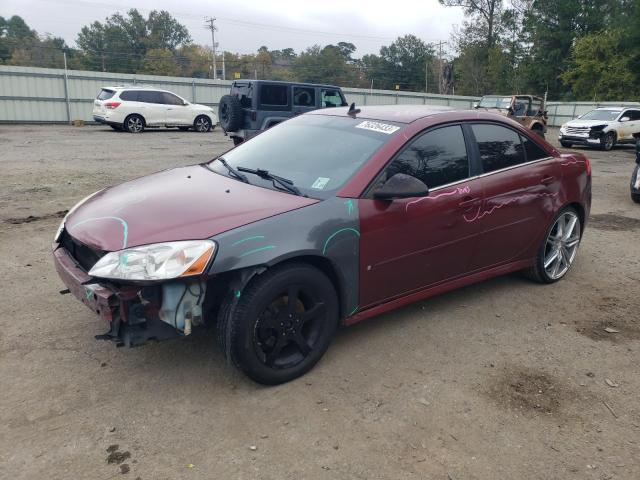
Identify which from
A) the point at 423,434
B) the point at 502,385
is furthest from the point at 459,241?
the point at 423,434

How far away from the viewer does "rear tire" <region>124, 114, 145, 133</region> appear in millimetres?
19156

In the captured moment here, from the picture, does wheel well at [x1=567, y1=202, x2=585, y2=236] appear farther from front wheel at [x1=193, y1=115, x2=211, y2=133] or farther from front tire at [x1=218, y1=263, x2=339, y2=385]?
front wheel at [x1=193, y1=115, x2=211, y2=133]

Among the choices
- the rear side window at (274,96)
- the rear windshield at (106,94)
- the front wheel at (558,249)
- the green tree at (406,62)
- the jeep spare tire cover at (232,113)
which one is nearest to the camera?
the front wheel at (558,249)

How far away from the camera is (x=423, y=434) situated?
2707mm

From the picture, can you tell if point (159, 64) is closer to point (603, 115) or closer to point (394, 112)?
point (603, 115)

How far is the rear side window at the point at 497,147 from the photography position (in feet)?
13.4

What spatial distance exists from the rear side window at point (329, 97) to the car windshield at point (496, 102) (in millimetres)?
9824

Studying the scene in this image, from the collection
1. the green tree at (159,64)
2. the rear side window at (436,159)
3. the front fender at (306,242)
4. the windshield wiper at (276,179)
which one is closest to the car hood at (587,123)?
the rear side window at (436,159)

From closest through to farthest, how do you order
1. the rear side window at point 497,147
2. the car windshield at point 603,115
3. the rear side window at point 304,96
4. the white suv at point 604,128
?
the rear side window at point 497,147, the rear side window at point 304,96, the white suv at point 604,128, the car windshield at point 603,115

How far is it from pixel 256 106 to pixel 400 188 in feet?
33.6

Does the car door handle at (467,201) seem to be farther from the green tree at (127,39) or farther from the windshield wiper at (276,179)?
the green tree at (127,39)

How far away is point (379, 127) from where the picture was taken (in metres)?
3.75

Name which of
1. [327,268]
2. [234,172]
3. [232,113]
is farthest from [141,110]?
[327,268]

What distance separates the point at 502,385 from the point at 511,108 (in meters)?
20.7
